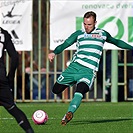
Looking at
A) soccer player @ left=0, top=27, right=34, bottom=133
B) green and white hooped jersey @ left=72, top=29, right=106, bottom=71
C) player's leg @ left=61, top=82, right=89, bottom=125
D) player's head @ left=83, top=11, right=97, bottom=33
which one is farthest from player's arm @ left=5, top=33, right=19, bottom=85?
green and white hooped jersey @ left=72, top=29, right=106, bottom=71

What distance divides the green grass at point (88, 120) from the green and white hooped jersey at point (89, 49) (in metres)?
1.09

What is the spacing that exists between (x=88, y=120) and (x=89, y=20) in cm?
227

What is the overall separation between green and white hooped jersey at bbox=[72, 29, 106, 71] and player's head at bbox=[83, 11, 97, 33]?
116mm

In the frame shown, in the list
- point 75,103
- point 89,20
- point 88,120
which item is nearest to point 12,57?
point 75,103

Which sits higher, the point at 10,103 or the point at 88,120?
the point at 10,103

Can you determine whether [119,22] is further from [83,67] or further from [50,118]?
[83,67]

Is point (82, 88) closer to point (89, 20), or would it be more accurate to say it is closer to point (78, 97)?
point (78, 97)

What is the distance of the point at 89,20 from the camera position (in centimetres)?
1244

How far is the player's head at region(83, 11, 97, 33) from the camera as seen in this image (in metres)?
12.4

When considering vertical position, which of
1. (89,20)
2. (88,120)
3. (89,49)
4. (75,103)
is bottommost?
(88,120)

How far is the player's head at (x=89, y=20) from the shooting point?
40.7 ft

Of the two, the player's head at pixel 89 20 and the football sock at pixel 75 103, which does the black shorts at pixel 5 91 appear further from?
the player's head at pixel 89 20

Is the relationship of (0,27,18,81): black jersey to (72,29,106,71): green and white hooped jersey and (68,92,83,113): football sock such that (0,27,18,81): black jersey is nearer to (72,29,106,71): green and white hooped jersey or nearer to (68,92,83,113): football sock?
(68,92,83,113): football sock

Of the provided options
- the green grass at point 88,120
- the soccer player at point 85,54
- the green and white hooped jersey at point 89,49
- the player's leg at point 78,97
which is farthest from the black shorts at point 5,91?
the green and white hooped jersey at point 89,49
